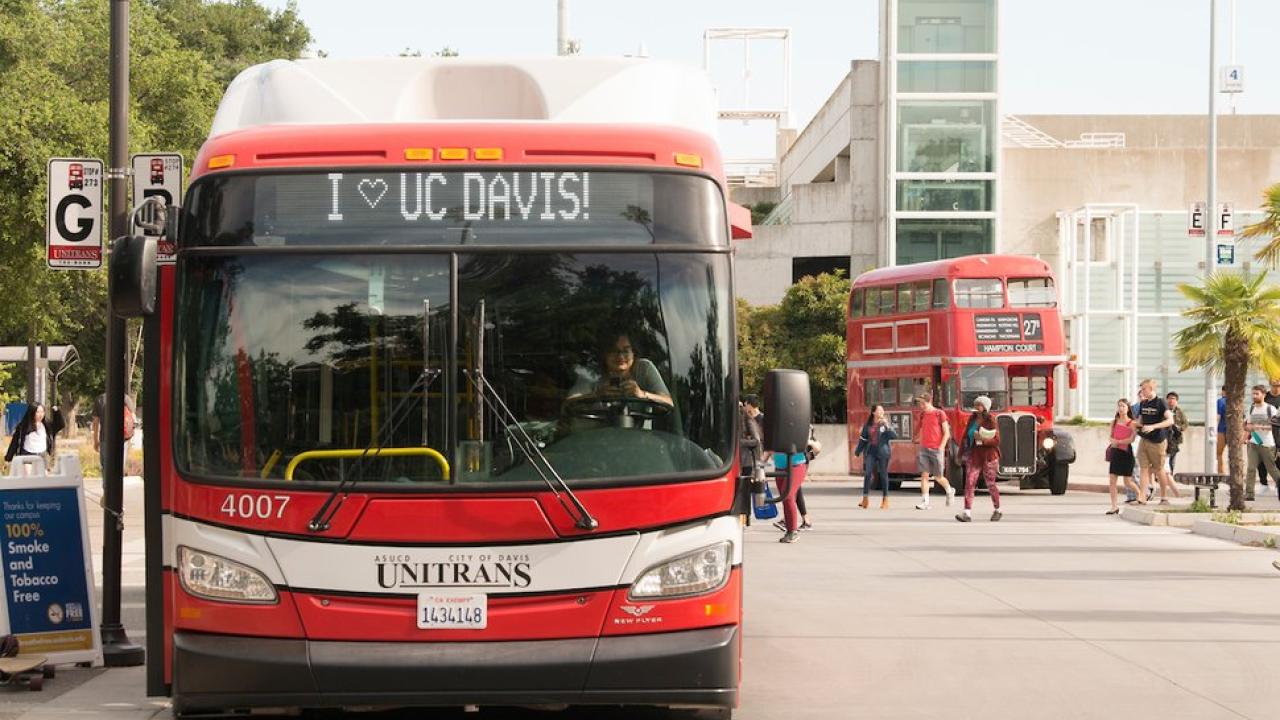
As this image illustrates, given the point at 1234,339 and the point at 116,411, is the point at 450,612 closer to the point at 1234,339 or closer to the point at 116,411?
the point at 116,411

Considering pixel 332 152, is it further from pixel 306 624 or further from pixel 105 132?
pixel 105 132

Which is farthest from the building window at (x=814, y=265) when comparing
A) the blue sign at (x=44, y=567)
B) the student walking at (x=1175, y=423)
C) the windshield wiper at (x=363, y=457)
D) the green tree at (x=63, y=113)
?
the windshield wiper at (x=363, y=457)

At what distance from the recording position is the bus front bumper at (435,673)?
24.4ft

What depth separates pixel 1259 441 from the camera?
28.7 m

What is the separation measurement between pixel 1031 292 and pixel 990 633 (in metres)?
22.9

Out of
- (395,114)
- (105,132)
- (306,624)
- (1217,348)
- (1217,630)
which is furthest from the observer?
(105,132)

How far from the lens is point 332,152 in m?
7.84

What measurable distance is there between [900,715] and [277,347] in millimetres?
3760

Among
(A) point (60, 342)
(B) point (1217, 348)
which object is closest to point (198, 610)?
(B) point (1217, 348)

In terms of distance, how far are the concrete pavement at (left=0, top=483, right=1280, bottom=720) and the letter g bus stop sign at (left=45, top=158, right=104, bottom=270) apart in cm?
264

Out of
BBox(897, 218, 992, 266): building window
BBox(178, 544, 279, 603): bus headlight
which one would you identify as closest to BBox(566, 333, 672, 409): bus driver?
BBox(178, 544, 279, 603): bus headlight

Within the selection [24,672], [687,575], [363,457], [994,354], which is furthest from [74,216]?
[994,354]

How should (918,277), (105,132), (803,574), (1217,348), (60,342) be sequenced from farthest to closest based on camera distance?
(60,342), (918,277), (105,132), (1217,348), (803,574)

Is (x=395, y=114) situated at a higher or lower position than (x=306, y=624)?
higher
